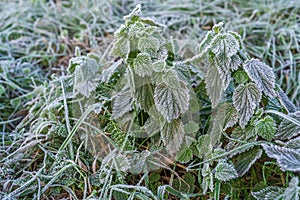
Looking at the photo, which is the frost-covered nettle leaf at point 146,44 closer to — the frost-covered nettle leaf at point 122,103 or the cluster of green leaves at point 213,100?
the cluster of green leaves at point 213,100

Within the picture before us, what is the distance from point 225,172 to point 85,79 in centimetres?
56

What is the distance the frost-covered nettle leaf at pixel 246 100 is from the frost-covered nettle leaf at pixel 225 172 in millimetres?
126

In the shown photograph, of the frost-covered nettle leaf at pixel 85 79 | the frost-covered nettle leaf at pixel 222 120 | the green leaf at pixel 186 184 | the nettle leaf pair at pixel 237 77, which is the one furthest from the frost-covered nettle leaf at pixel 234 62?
the frost-covered nettle leaf at pixel 85 79

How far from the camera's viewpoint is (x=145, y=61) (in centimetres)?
115

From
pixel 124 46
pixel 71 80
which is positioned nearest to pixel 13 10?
pixel 71 80

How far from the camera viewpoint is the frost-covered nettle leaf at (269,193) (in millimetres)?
960

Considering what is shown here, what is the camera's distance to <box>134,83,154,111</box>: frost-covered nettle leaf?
117 centimetres

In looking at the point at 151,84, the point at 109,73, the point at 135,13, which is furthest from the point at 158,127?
the point at 135,13

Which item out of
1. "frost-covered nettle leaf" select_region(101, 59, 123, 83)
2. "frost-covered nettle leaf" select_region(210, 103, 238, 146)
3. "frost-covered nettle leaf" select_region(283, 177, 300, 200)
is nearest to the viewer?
"frost-covered nettle leaf" select_region(283, 177, 300, 200)

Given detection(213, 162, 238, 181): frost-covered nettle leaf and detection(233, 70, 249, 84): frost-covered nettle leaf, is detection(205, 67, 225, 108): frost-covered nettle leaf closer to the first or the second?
detection(233, 70, 249, 84): frost-covered nettle leaf

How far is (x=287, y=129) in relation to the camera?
110 cm

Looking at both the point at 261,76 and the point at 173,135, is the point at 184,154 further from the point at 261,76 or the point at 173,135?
the point at 261,76

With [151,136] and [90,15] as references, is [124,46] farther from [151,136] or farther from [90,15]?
[90,15]

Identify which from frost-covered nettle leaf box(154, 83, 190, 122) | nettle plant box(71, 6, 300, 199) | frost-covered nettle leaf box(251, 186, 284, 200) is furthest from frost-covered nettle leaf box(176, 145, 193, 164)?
frost-covered nettle leaf box(251, 186, 284, 200)
